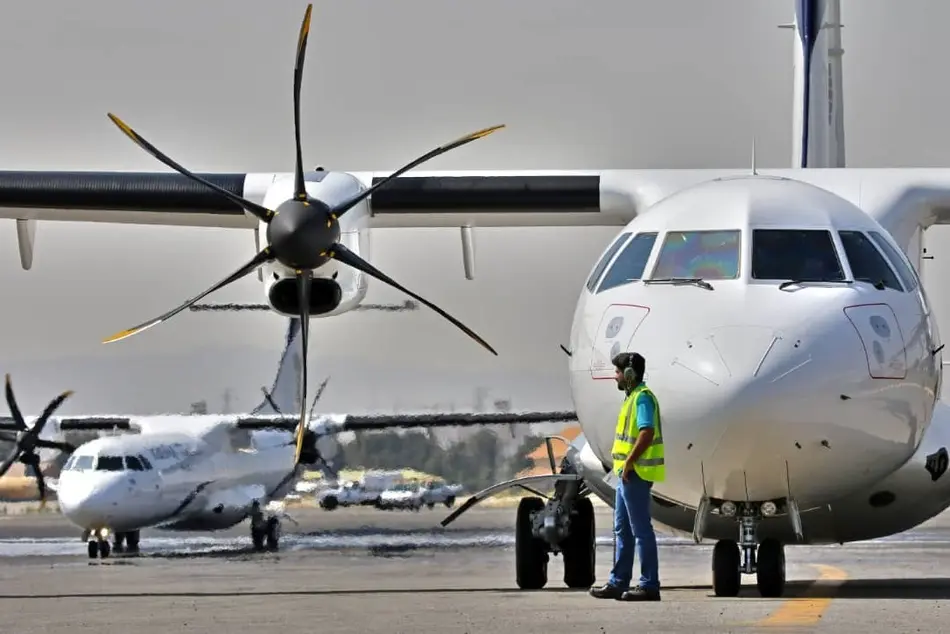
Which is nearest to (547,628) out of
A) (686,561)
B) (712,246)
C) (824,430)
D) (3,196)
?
(824,430)

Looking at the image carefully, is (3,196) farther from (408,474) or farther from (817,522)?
(408,474)

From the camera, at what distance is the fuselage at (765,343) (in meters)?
9.52

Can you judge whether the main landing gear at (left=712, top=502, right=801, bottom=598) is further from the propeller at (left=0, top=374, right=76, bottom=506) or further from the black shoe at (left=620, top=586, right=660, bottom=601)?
the propeller at (left=0, top=374, right=76, bottom=506)

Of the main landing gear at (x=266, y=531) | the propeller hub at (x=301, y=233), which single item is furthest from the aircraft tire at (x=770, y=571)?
the main landing gear at (x=266, y=531)

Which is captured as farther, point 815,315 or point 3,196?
point 3,196

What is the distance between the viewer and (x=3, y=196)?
15.7 m

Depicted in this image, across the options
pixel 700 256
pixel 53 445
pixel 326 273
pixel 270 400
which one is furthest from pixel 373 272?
pixel 270 400

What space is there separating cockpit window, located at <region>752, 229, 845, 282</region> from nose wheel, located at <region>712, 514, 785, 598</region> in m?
1.49

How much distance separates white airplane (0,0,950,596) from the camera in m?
9.58

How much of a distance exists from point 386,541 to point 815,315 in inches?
921

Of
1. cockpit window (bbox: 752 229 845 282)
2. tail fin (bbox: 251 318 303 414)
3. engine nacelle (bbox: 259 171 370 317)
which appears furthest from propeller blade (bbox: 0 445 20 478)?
cockpit window (bbox: 752 229 845 282)

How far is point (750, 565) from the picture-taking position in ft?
34.0

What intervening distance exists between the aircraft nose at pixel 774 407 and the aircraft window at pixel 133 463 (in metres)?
22.8

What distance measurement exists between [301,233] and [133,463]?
63.8 ft
